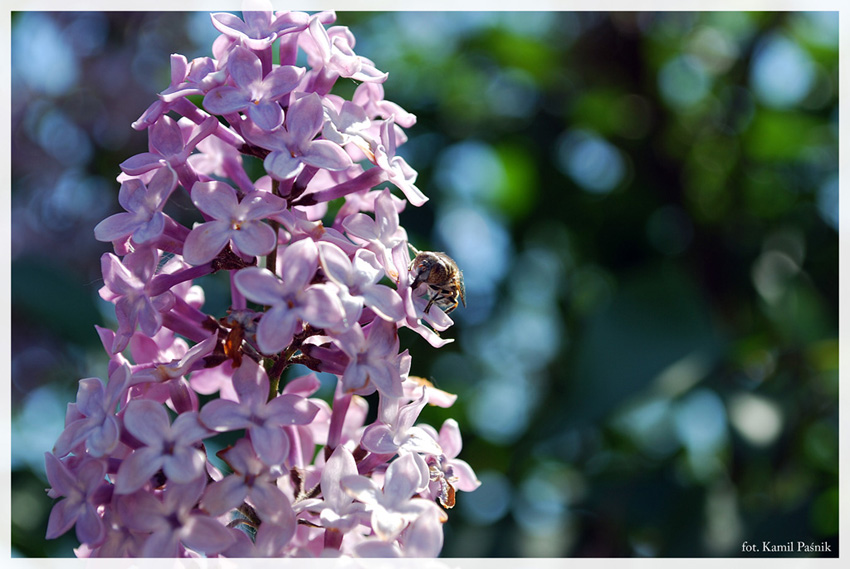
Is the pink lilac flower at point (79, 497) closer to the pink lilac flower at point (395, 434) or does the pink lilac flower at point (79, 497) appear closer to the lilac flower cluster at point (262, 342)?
the lilac flower cluster at point (262, 342)

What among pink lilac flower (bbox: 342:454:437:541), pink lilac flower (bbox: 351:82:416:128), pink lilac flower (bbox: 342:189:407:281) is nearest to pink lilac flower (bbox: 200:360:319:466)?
pink lilac flower (bbox: 342:454:437:541)

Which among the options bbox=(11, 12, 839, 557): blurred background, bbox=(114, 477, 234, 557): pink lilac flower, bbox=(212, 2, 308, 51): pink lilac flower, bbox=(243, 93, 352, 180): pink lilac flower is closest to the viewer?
bbox=(114, 477, 234, 557): pink lilac flower

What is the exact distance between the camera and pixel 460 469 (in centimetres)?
124

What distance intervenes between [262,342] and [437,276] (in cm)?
31

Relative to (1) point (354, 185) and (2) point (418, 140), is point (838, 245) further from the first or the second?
(1) point (354, 185)

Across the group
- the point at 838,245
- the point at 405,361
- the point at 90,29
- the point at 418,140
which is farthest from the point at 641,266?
the point at 90,29

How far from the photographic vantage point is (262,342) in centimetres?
93

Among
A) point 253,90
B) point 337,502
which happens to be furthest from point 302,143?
point 337,502

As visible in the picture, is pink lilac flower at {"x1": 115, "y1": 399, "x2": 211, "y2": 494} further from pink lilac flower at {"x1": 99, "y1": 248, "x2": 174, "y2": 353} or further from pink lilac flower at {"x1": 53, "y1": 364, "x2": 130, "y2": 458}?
pink lilac flower at {"x1": 99, "y1": 248, "x2": 174, "y2": 353}

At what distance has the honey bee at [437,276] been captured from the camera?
1.14 metres

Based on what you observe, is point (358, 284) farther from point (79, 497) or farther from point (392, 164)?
point (79, 497)

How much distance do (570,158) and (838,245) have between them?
3.03 ft

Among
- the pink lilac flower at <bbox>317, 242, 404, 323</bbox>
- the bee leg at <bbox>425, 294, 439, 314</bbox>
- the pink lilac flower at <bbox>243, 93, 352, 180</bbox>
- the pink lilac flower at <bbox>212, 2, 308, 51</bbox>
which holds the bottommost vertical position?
the bee leg at <bbox>425, 294, 439, 314</bbox>

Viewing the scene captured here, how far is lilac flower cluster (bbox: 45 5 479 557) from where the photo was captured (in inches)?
37.2
